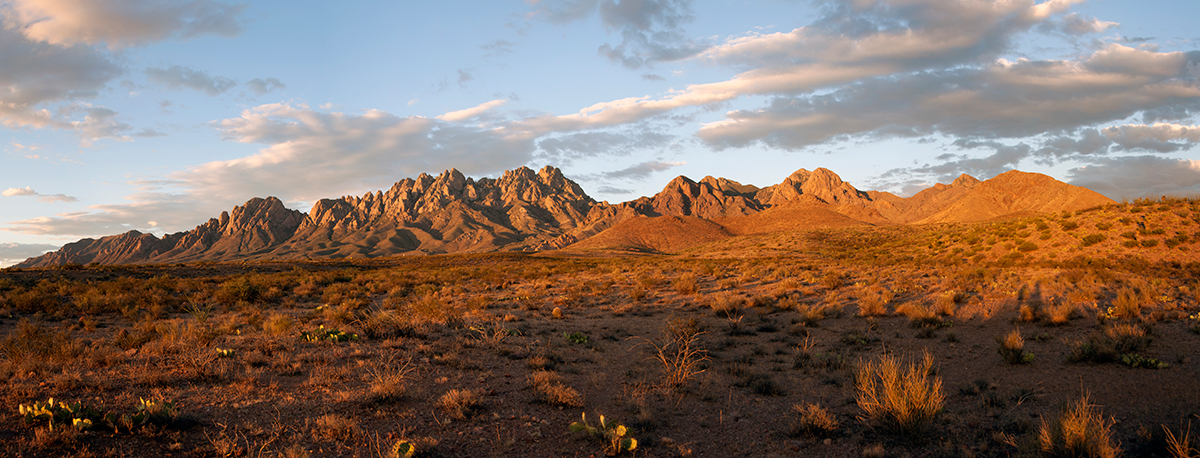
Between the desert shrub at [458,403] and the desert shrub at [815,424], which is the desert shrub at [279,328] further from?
the desert shrub at [815,424]

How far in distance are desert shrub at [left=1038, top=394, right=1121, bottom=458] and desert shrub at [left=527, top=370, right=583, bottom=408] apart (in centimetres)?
557

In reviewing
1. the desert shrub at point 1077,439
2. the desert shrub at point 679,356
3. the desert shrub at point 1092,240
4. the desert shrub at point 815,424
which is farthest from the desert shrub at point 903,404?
the desert shrub at point 1092,240

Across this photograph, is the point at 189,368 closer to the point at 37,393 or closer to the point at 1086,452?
the point at 37,393

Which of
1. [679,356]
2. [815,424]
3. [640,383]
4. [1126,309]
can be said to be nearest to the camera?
[815,424]

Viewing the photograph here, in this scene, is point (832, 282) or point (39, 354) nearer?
point (39, 354)

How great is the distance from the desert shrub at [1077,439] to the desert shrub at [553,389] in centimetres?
557

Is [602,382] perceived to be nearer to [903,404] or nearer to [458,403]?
[458,403]

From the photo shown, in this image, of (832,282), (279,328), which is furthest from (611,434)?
(832,282)

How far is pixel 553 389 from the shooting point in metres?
7.68

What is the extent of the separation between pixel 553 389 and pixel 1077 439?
6.30 metres

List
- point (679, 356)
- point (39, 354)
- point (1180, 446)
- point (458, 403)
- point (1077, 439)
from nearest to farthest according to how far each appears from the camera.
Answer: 1. point (1180, 446)
2. point (1077, 439)
3. point (458, 403)
4. point (39, 354)
5. point (679, 356)

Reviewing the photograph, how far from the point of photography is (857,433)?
649cm

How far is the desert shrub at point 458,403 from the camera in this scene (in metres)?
6.79

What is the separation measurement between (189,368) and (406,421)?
427 centimetres
